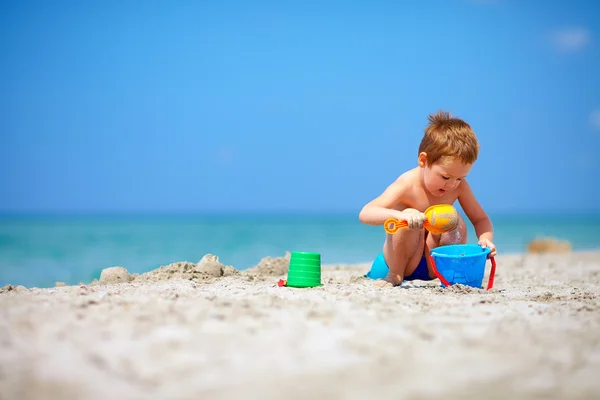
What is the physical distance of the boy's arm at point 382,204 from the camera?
145 inches

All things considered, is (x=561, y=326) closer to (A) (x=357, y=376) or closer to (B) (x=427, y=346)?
(B) (x=427, y=346)

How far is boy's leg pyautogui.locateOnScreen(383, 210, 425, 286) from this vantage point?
3789mm

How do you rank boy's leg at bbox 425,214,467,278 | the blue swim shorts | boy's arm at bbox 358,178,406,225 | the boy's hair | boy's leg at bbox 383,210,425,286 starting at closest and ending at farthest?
the boy's hair < boy's arm at bbox 358,178,406,225 < boy's leg at bbox 383,210,425,286 < boy's leg at bbox 425,214,467,278 < the blue swim shorts

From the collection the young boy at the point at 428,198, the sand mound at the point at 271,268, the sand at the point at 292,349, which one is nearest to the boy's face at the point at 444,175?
the young boy at the point at 428,198

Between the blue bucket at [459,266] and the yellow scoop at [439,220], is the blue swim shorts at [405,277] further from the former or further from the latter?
the yellow scoop at [439,220]

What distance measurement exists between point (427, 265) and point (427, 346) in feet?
7.24

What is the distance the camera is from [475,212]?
413cm

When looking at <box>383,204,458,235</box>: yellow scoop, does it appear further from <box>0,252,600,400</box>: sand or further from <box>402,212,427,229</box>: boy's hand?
<box>0,252,600,400</box>: sand

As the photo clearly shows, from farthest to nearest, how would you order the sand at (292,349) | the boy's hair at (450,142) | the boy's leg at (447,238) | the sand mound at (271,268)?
1. the sand mound at (271,268)
2. the boy's leg at (447,238)
3. the boy's hair at (450,142)
4. the sand at (292,349)

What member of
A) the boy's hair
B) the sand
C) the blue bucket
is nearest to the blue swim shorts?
the blue bucket

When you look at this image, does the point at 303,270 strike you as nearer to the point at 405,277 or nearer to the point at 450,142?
the point at 405,277

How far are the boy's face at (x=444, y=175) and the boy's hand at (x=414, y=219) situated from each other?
0.34 metres

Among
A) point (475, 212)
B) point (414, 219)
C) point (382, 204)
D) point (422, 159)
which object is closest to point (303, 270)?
point (382, 204)

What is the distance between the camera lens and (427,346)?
196 cm
